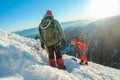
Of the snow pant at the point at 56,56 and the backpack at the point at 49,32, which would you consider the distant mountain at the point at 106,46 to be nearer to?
the snow pant at the point at 56,56

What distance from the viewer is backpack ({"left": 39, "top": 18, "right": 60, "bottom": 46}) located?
926 cm

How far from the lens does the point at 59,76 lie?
23.5 feet

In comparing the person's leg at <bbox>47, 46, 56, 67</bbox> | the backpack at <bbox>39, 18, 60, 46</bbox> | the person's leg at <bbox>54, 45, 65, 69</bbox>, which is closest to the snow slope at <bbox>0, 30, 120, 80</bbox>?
the person's leg at <bbox>54, 45, 65, 69</bbox>

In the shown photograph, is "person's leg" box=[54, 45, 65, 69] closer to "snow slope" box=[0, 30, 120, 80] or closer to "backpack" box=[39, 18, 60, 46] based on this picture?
"backpack" box=[39, 18, 60, 46]

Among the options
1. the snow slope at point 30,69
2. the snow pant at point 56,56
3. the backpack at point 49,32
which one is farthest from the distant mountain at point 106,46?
the backpack at point 49,32

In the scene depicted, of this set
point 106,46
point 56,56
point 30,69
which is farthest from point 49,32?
point 106,46

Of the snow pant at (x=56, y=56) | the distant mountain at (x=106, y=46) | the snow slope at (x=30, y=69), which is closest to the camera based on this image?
the snow slope at (x=30, y=69)

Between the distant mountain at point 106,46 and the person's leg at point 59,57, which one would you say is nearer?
the person's leg at point 59,57

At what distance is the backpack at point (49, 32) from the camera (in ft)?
Answer: 30.4

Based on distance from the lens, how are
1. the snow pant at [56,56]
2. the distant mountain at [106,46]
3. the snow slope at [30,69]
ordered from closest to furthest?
the snow slope at [30,69], the snow pant at [56,56], the distant mountain at [106,46]

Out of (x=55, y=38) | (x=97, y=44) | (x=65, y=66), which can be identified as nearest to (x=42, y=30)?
(x=55, y=38)

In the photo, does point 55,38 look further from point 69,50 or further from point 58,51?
point 69,50

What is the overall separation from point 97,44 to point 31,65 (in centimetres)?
16913

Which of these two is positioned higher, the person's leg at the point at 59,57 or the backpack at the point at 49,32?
the backpack at the point at 49,32
